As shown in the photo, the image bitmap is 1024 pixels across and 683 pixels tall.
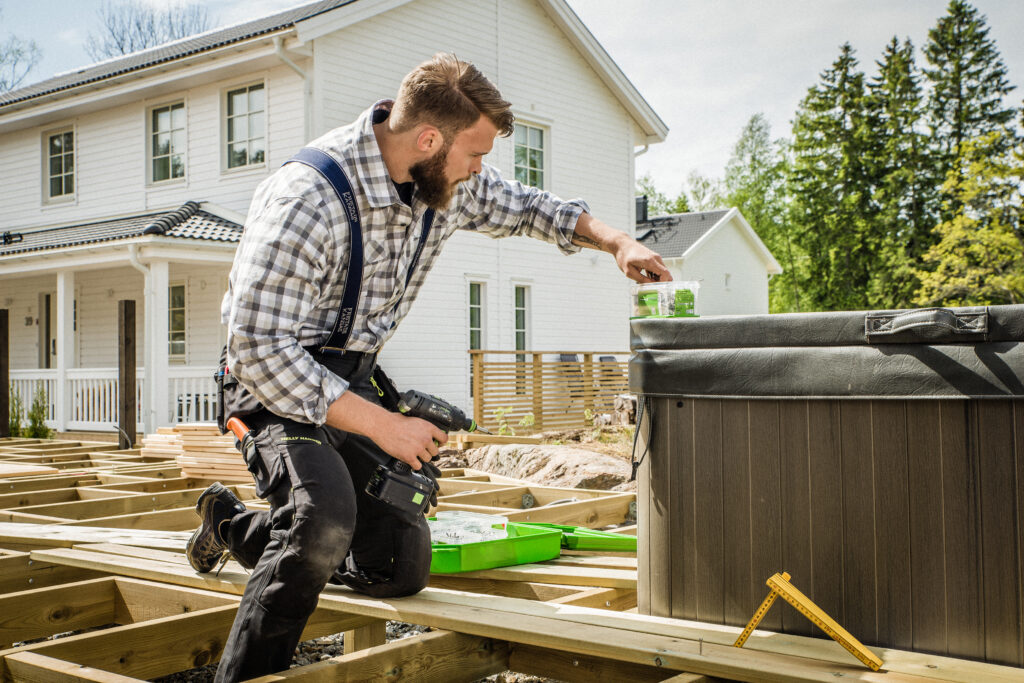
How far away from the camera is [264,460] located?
255 centimetres

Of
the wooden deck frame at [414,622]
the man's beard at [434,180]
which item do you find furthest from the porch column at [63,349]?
the man's beard at [434,180]

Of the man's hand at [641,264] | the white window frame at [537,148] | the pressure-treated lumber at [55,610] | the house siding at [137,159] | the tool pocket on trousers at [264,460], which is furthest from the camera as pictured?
the white window frame at [537,148]

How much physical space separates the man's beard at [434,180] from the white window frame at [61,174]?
51.0ft

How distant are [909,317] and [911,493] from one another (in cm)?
42

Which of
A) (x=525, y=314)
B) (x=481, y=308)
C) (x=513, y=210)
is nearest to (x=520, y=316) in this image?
(x=525, y=314)

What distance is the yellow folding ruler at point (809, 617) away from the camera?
2.01 meters

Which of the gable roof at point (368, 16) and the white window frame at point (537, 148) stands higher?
the gable roof at point (368, 16)

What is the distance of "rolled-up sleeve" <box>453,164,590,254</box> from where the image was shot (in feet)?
10.4

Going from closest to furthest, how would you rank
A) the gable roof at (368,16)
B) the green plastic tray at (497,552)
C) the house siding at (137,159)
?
the green plastic tray at (497,552) < the house siding at (137,159) < the gable roof at (368,16)

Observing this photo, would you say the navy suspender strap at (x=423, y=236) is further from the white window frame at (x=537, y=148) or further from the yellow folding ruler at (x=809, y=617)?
the white window frame at (x=537, y=148)

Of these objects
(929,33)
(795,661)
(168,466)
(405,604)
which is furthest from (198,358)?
(929,33)

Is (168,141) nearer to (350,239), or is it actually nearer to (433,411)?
(350,239)

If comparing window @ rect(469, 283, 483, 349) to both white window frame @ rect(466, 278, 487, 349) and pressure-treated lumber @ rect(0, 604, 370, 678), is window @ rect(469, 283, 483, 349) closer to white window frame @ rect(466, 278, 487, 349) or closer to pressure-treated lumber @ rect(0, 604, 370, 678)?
white window frame @ rect(466, 278, 487, 349)

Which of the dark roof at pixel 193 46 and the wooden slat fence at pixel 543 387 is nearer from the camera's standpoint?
the dark roof at pixel 193 46
